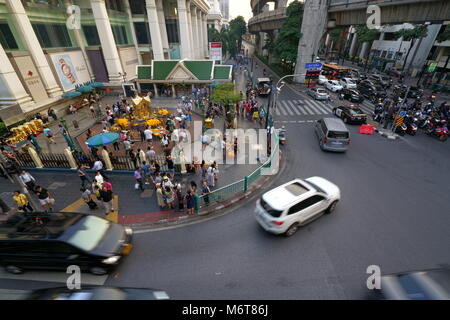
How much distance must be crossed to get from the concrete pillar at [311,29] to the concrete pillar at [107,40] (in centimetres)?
3069

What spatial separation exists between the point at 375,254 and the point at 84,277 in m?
10.7

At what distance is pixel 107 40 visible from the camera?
28.6 meters

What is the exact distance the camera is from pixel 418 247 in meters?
8.13

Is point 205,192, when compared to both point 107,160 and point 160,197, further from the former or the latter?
point 107,160

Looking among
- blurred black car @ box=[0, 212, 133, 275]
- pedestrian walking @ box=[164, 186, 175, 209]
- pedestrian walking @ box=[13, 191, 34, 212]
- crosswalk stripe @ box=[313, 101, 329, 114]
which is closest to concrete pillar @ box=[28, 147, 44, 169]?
pedestrian walking @ box=[13, 191, 34, 212]

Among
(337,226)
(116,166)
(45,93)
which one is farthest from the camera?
(45,93)

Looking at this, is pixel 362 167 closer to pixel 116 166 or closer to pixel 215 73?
pixel 116 166

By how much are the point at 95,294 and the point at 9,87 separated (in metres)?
23.1

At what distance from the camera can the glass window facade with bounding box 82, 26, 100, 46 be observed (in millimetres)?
29516

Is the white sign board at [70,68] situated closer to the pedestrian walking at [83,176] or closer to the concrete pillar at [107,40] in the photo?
the concrete pillar at [107,40]

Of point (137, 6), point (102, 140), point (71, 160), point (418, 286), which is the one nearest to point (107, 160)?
point (102, 140)

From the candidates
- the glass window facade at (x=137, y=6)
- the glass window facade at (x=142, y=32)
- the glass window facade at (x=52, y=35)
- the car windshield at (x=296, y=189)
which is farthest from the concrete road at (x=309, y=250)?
the glass window facade at (x=137, y=6)
